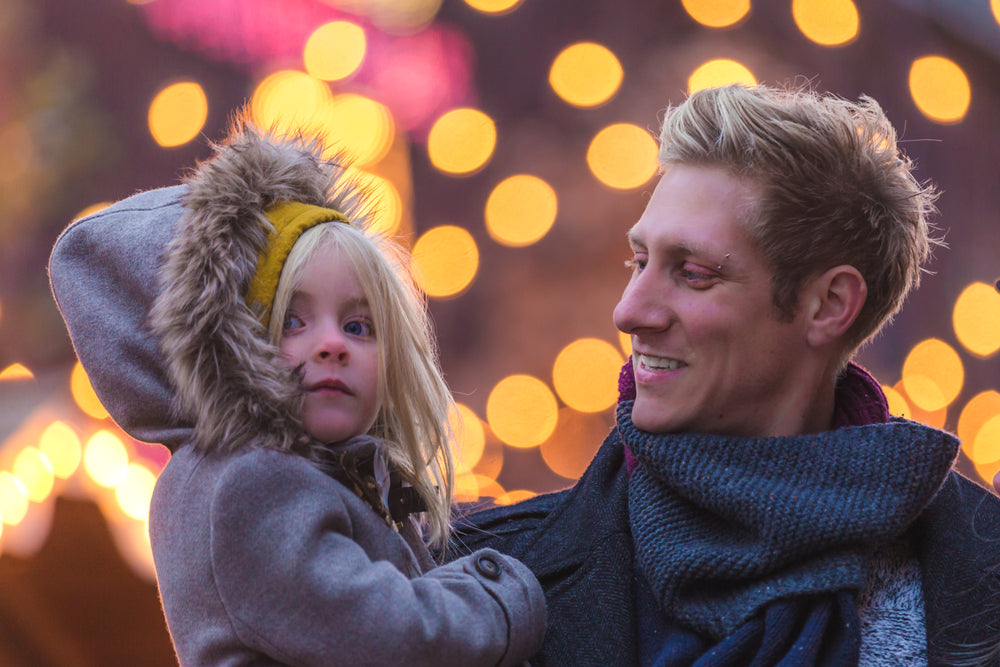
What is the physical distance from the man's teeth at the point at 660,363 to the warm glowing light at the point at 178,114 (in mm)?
1665

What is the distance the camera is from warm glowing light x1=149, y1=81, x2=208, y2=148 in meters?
2.79

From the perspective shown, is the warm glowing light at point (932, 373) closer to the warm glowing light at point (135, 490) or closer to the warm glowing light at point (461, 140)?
the warm glowing light at point (461, 140)

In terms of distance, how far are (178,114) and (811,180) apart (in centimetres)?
186

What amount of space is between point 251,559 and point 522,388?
2303 millimetres

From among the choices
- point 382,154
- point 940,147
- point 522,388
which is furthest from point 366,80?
point 940,147

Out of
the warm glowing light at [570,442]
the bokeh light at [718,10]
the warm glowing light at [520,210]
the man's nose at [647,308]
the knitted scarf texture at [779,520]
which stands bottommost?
the warm glowing light at [570,442]

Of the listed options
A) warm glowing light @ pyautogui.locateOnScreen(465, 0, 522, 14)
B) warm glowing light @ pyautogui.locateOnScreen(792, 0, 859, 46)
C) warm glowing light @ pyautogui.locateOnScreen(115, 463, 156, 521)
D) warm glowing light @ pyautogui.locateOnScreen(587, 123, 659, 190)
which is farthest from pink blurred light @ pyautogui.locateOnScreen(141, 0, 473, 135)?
warm glowing light @ pyautogui.locateOnScreen(115, 463, 156, 521)

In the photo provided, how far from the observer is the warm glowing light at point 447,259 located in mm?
3402

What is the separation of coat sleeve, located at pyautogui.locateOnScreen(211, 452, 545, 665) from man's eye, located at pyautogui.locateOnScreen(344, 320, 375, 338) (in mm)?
238

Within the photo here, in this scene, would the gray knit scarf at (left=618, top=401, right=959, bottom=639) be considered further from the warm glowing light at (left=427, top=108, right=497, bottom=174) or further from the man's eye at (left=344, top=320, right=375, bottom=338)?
the warm glowing light at (left=427, top=108, right=497, bottom=174)

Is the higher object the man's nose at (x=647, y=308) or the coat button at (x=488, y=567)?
the man's nose at (x=647, y=308)

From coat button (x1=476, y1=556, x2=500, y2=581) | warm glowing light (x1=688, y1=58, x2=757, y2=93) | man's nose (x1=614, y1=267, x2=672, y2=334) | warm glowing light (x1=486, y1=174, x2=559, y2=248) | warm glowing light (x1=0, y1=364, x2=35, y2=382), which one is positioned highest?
warm glowing light (x1=688, y1=58, x2=757, y2=93)

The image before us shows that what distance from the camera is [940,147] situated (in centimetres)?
332

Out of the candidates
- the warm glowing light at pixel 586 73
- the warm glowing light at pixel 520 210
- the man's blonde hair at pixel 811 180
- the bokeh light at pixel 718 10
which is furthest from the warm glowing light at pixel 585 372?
the man's blonde hair at pixel 811 180
